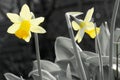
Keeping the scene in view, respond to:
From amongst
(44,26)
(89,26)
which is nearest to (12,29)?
(89,26)

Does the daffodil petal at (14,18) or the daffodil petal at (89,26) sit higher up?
the daffodil petal at (14,18)

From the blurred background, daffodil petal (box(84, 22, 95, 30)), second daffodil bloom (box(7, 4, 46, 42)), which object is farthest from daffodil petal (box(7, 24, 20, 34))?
the blurred background

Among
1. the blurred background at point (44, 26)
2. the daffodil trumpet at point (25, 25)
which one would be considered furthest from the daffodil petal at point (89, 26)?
the blurred background at point (44, 26)

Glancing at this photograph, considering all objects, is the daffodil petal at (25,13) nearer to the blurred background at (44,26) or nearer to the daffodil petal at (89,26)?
the daffodil petal at (89,26)

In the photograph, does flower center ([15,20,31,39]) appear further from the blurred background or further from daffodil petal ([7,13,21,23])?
the blurred background

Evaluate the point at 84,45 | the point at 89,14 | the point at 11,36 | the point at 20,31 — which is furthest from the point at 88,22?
the point at 11,36

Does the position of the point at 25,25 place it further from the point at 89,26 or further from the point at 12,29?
the point at 89,26

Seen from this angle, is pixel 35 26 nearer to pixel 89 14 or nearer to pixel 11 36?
pixel 89 14
